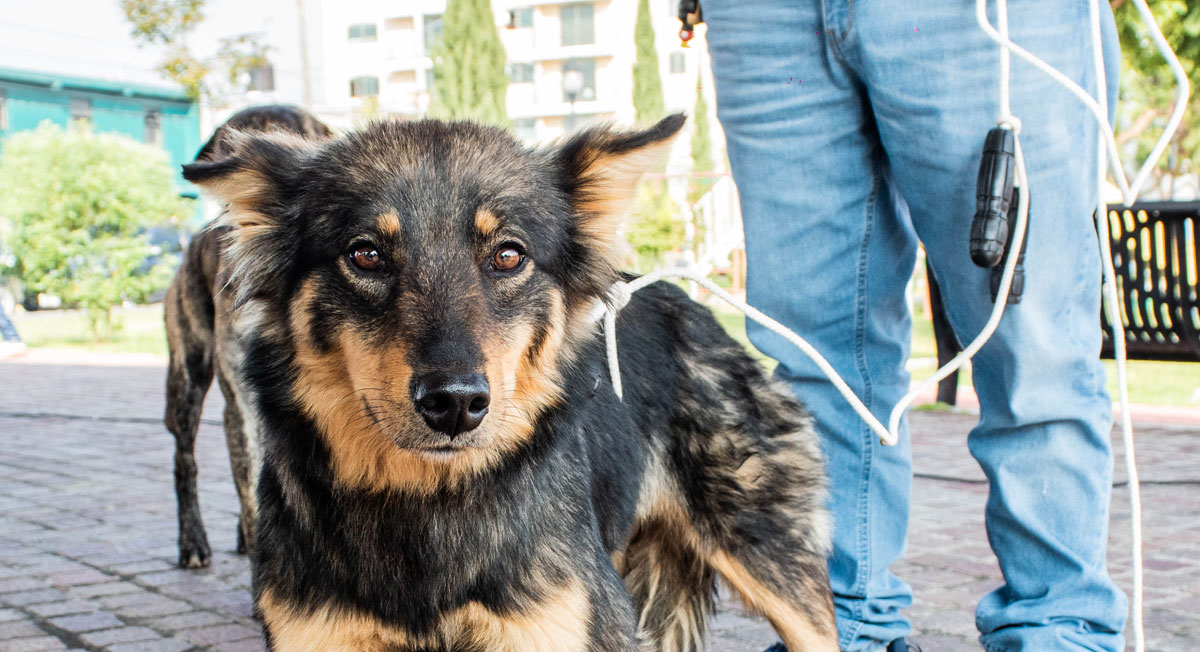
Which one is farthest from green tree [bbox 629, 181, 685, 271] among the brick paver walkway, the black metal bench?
the black metal bench

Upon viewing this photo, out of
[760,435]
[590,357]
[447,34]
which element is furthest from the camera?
[447,34]

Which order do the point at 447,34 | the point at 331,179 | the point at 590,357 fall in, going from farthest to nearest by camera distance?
1. the point at 447,34
2. the point at 590,357
3. the point at 331,179

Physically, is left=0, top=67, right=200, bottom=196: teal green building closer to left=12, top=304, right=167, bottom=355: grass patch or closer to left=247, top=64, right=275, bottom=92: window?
left=247, top=64, right=275, bottom=92: window

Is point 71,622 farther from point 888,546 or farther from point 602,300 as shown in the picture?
point 888,546

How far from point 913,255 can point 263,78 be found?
1314 inches

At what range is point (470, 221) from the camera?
2.76 m

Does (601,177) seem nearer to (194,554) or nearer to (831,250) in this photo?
(831,250)

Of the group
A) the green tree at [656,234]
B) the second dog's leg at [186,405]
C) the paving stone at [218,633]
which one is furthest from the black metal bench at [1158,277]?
the green tree at [656,234]

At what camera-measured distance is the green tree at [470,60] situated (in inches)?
1000

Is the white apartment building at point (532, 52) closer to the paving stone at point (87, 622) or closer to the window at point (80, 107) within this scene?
the window at point (80, 107)

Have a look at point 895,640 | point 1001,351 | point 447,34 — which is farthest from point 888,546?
point 447,34

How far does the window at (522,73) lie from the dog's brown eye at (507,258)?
233 feet

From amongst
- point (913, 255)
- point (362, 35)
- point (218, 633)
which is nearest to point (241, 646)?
point (218, 633)

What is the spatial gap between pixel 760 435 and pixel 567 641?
1.09m
